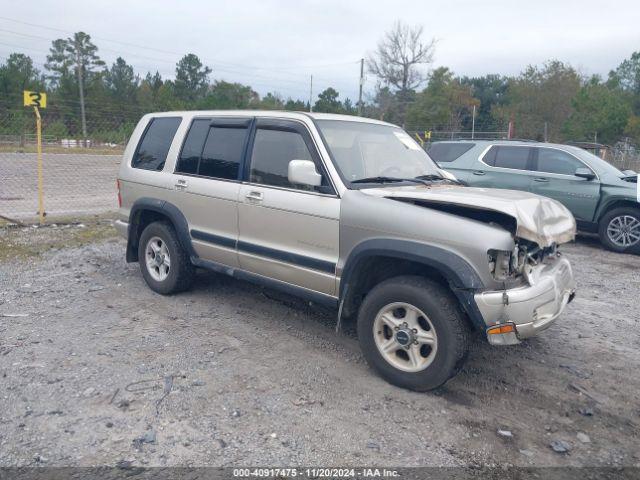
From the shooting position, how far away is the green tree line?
124ft

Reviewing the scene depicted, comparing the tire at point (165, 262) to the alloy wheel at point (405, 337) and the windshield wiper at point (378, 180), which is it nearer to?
the windshield wiper at point (378, 180)

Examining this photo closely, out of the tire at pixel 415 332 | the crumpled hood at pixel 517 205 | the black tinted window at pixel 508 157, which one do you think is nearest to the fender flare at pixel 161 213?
the crumpled hood at pixel 517 205

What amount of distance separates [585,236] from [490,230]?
26.3ft

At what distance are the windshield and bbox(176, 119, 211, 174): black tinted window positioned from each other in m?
1.41

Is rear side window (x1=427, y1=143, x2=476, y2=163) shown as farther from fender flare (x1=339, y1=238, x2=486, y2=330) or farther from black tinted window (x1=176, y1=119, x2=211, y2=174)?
fender flare (x1=339, y1=238, x2=486, y2=330)

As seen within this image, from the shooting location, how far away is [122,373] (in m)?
4.13

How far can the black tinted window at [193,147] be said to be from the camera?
18.2 ft

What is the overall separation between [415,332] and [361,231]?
2.75ft

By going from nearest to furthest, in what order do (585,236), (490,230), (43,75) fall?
(490,230)
(585,236)
(43,75)

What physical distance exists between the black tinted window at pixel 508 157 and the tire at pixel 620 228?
1.67m

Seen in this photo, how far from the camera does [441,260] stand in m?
3.68

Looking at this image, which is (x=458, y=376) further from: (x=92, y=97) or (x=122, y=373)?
(x=92, y=97)

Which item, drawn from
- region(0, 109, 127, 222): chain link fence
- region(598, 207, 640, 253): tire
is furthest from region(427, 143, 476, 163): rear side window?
region(0, 109, 127, 222): chain link fence

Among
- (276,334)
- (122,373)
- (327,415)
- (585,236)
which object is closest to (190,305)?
(276,334)
